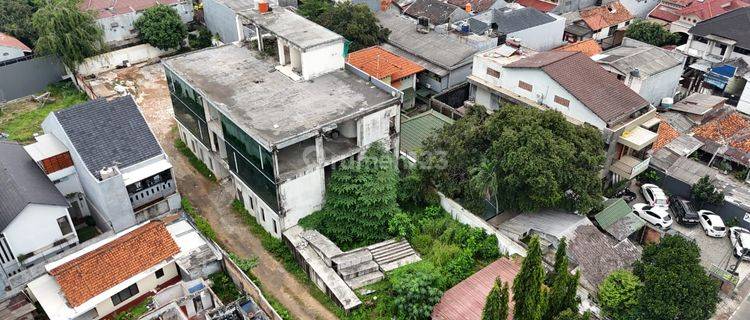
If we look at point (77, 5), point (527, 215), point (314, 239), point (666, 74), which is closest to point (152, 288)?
point (314, 239)

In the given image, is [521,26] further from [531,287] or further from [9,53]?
[9,53]

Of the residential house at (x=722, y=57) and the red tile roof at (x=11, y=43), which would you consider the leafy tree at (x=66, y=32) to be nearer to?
the red tile roof at (x=11, y=43)

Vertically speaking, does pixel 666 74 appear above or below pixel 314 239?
above

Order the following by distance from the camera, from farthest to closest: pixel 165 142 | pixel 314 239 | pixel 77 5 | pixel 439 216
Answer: pixel 77 5 < pixel 165 142 < pixel 439 216 < pixel 314 239

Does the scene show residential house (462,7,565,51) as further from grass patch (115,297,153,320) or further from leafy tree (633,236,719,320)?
grass patch (115,297,153,320)

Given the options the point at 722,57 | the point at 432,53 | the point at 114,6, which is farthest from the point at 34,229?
the point at 722,57

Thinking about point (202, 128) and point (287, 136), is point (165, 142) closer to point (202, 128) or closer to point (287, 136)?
point (202, 128)
